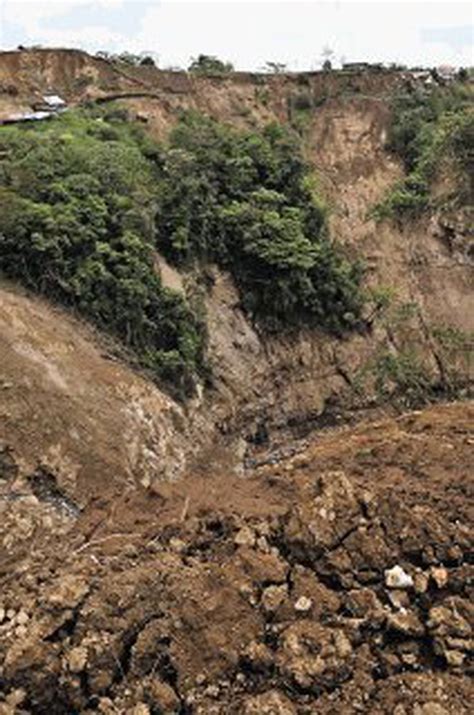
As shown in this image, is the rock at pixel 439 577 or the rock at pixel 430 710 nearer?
the rock at pixel 430 710

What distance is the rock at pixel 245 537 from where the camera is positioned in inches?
316

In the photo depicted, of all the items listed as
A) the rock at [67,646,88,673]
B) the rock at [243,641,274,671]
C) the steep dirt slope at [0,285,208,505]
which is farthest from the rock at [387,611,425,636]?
Result: the steep dirt slope at [0,285,208,505]

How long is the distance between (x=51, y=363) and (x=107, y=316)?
313cm

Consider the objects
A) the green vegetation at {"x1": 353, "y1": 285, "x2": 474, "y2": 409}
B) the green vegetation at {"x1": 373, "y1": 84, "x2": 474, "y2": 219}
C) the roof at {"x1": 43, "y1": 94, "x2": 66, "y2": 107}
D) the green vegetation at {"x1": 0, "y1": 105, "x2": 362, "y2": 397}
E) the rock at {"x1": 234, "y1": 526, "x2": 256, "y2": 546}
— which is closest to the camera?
the rock at {"x1": 234, "y1": 526, "x2": 256, "y2": 546}

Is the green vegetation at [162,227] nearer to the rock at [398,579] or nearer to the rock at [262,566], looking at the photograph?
the rock at [262,566]

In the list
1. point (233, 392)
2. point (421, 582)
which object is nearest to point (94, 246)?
point (233, 392)

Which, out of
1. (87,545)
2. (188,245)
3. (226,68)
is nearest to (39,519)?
(87,545)

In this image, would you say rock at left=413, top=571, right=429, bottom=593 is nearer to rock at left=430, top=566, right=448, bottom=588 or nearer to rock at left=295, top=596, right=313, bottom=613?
rock at left=430, top=566, right=448, bottom=588

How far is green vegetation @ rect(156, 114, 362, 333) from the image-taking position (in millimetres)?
23359

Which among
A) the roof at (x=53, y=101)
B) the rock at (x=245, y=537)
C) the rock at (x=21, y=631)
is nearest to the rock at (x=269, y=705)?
the rock at (x=245, y=537)

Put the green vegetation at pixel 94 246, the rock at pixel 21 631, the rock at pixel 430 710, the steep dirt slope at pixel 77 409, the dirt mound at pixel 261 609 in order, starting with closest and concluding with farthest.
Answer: the rock at pixel 430 710, the dirt mound at pixel 261 609, the rock at pixel 21 631, the steep dirt slope at pixel 77 409, the green vegetation at pixel 94 246

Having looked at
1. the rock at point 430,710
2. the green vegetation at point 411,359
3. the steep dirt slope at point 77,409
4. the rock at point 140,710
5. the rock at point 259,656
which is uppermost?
the rock at point 259,656

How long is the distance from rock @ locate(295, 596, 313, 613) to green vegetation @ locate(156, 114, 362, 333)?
51.8ft

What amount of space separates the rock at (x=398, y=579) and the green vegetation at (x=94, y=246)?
12.1 meters
